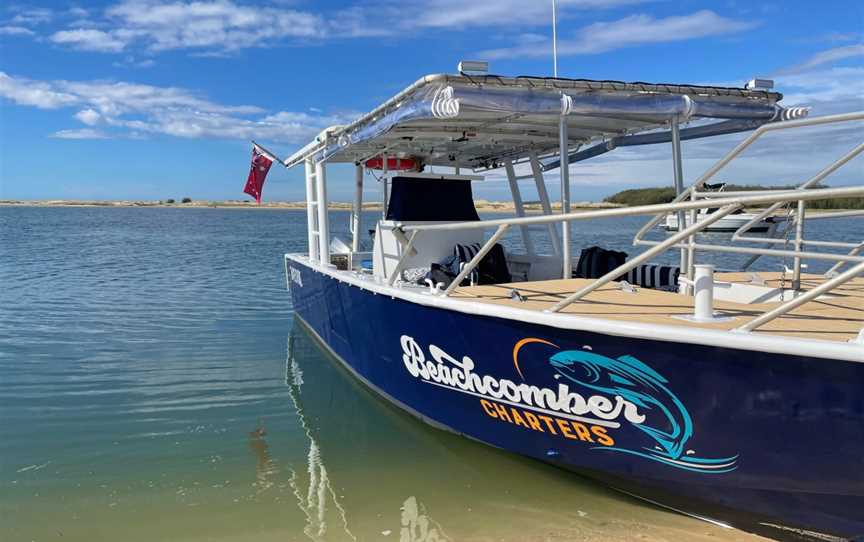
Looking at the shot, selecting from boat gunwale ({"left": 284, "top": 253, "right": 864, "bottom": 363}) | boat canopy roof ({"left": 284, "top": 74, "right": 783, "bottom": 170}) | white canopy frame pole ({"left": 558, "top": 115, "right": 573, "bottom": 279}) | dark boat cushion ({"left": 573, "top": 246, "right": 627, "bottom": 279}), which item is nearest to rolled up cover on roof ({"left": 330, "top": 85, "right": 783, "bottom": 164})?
boat canopy roof ({"left": 284, "top": 74, "right": 783, "bottom": 170})

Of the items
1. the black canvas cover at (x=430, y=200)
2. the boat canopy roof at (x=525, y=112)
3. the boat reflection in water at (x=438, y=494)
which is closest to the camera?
the boat reflection in water at (x=438, y=494)

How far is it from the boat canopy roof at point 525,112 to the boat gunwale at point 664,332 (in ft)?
5.21

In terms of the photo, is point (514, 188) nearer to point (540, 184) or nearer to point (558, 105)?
point (540, 184)

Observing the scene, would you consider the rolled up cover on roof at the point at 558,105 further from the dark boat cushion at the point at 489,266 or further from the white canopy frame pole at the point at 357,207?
the white canopy frame pole at the point at 357,207

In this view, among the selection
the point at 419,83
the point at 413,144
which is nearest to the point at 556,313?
the point at 419,83

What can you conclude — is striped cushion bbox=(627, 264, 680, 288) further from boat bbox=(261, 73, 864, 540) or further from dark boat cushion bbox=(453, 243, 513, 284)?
dark boat cushion bbox=(453, 243, 513, 284)

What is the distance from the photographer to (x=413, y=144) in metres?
8.25

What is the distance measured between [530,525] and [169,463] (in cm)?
330

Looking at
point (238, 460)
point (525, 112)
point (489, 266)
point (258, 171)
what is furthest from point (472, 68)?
point (258, 171)

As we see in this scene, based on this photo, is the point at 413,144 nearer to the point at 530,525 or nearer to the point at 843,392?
the point at 530,525

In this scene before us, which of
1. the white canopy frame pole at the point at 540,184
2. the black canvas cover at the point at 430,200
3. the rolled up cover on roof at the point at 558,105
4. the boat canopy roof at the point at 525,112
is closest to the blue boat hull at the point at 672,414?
the rolled up cover on roof at the point at 558,105

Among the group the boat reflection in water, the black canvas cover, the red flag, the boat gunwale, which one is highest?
the red flag

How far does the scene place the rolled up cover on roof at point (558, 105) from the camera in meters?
4.96

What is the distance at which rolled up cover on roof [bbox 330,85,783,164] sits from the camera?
496cm
